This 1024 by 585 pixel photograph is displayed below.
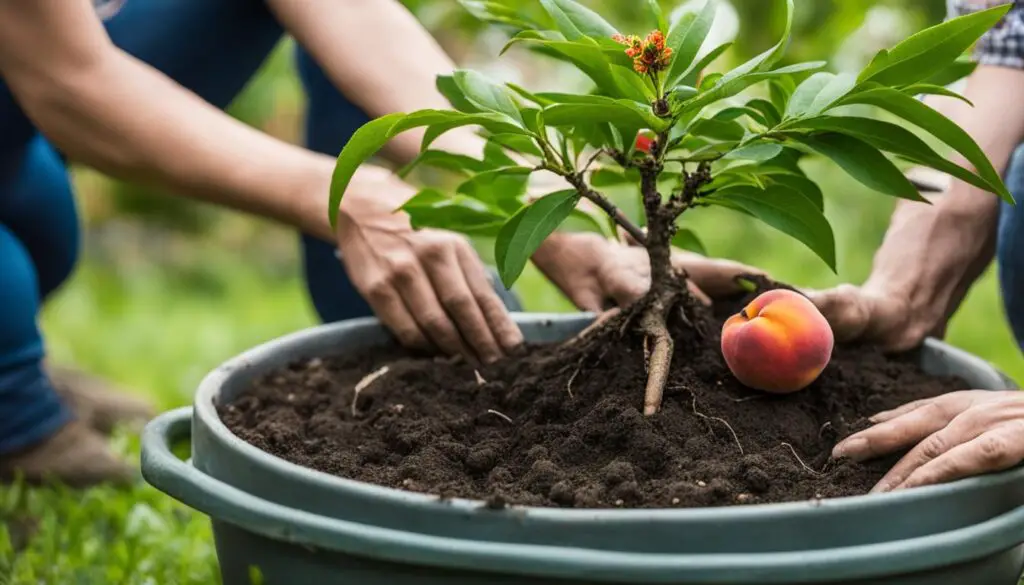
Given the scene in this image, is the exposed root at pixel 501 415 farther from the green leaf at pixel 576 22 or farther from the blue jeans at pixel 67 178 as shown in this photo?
the blue jeans at pixel 67 178

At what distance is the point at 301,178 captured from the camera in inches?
59.6

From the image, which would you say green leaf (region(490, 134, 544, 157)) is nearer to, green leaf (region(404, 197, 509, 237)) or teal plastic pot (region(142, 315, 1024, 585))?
green leaf (region(404, 197, 509, 237))

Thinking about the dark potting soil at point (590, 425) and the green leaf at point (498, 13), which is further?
the green leaf at point (498, 13)

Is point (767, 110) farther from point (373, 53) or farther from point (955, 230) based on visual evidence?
point (373, 53)

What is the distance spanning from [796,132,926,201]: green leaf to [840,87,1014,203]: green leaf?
0.07 m

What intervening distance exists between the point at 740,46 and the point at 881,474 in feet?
8.88

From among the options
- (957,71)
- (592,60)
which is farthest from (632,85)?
(957,71)

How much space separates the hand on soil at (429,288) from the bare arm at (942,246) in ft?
1.41

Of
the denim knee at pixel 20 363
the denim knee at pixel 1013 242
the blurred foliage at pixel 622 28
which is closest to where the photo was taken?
the denim knee at pixel 1013 242

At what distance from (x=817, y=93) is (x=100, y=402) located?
5.87 feet

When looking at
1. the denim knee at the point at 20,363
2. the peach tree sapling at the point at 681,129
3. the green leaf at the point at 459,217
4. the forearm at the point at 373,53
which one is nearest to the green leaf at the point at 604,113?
the peach tree sapling at the point at 681,129

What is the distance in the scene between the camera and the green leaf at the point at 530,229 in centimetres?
109

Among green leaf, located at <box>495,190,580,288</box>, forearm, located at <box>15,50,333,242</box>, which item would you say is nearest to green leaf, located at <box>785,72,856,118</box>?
green leaf, located at <box>495,190,580,288</box>

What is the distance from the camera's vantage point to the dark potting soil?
999 mm
